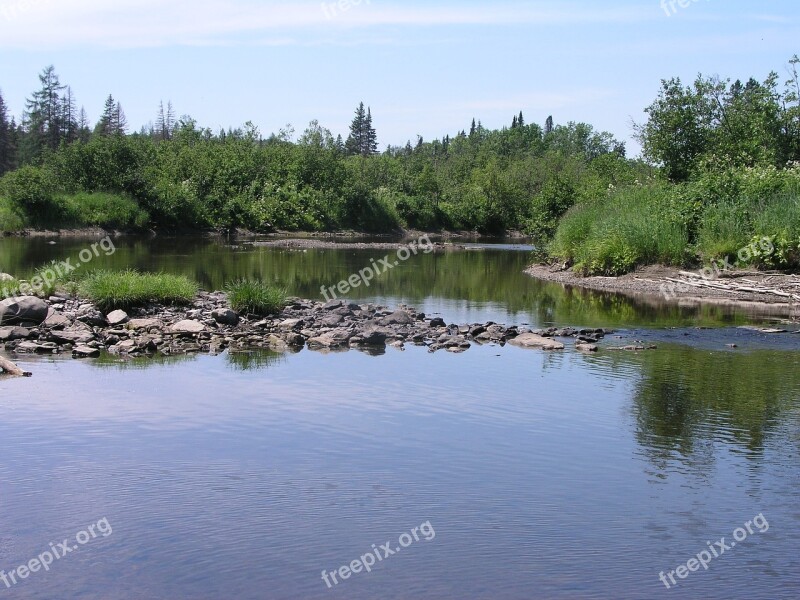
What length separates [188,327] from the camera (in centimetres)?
2153

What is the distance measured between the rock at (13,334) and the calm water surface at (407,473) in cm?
188

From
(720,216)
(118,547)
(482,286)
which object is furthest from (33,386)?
(720,216)

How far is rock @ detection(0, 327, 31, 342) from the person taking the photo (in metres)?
20.5

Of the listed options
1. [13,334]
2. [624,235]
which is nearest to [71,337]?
[13,334]

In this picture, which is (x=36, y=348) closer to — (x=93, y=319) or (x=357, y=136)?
(x=93, y=319)

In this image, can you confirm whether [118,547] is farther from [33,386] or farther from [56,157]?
[56,157]

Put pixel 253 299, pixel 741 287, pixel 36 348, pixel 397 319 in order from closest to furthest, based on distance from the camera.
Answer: pixel 36 348, pixel 253 299, pixel 397 319, pixel 741 287

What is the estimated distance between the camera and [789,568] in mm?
9242

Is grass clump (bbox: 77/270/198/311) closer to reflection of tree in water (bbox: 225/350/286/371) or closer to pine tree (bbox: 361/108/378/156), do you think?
reflection of tree in water (bbox: 225/350/286/371)

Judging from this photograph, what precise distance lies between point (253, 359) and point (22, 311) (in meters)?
6.12

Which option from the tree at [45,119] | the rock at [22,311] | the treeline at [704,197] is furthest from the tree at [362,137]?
the rock at [22,311]

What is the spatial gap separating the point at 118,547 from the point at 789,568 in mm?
7231

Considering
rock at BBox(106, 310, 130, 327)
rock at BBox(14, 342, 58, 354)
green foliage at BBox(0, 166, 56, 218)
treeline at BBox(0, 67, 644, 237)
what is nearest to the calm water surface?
rock at BBox(14, 342, 58, 354)

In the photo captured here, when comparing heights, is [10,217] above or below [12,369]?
above
